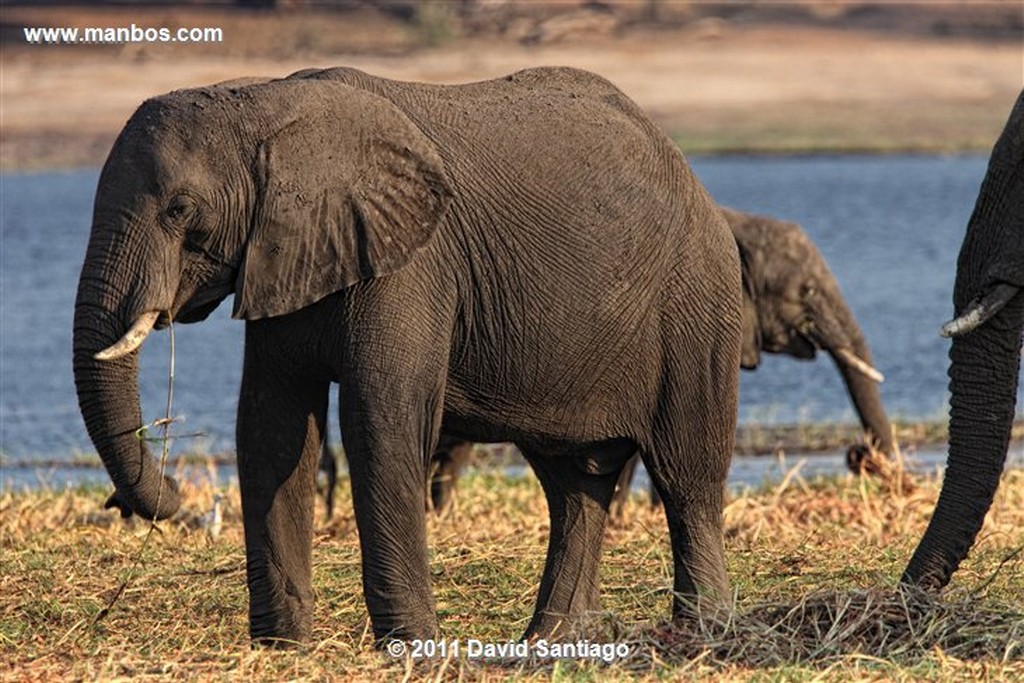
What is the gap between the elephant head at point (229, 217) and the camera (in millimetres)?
7824

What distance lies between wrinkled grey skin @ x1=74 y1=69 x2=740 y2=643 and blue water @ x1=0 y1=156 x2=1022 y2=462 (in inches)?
154

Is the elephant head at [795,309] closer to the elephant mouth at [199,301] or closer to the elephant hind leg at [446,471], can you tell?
the elephant hind leg at [446,471]

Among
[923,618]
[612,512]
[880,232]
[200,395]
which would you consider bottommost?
[880,232]

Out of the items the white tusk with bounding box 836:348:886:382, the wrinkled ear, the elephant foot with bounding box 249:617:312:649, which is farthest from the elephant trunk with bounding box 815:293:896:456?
the elephant foot with bounding box 249:617:312:649

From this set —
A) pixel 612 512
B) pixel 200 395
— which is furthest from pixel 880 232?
pixel 612 512

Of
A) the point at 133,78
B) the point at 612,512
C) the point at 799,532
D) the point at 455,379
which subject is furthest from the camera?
the point at 133,78

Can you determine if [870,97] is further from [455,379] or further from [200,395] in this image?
[455,379]

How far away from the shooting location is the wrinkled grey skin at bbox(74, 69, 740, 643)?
7.95 metres

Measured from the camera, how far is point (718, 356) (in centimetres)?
891

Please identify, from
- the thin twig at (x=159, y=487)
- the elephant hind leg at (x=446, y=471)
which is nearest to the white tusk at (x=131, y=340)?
the thin twig at (x=159, y=487)

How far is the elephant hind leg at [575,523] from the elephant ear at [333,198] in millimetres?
1348

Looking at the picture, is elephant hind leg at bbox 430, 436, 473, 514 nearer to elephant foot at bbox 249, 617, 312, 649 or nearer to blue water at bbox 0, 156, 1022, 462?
blue water at bbox 0, 156, 1022, 462

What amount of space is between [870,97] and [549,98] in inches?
1899

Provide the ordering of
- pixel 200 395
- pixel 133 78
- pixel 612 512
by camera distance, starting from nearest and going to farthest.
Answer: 1. pixel 612 512
2. pixel 200 395
3. pixel 133 78
